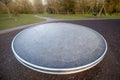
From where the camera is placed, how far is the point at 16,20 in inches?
378

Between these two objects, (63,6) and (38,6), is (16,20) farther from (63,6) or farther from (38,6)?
(63,6)

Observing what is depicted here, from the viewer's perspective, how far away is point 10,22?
29.8 ft

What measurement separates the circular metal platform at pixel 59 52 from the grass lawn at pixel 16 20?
594cm

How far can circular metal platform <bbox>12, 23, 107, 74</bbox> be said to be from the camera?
2.48 m

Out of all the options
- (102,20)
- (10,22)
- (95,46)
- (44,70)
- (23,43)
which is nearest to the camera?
(44,70)

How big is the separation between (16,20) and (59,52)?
8026mm

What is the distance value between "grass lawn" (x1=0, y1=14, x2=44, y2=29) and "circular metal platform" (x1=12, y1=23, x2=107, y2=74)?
19.5 feet

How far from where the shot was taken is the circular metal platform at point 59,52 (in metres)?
2.48

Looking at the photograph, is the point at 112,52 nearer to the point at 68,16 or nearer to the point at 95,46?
the point at 95,46

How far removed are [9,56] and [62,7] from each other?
10080 mm

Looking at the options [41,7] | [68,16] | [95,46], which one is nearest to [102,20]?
[68,16]

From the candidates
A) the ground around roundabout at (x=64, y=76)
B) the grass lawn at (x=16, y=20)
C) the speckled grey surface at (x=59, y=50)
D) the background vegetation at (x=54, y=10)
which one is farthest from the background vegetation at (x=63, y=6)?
the speckled grey surface at (x=59, y=50)

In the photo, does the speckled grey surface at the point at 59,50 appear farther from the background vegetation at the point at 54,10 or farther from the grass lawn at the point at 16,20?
the background vegetation at the point at 54,10

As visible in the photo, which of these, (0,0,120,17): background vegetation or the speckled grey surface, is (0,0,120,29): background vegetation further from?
the speckled grey surface
